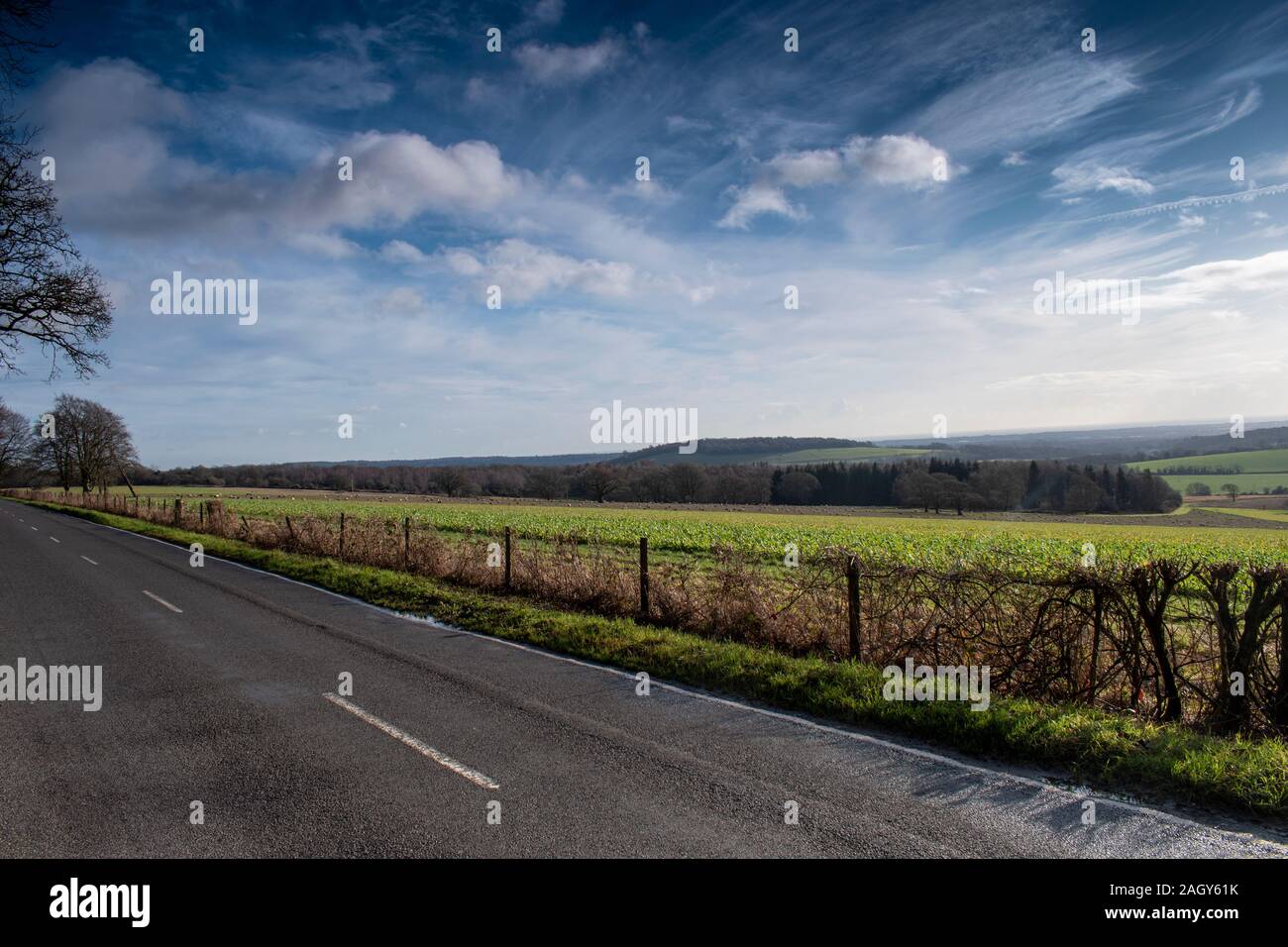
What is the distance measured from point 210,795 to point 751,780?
12.2 ft

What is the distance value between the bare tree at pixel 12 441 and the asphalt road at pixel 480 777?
323ft

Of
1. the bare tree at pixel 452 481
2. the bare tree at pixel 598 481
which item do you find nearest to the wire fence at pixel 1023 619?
the bare tree at pixel 598 481

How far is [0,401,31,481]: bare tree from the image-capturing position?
82438mm

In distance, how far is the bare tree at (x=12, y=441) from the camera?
82.4m

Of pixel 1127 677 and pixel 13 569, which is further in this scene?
pixel 13 569

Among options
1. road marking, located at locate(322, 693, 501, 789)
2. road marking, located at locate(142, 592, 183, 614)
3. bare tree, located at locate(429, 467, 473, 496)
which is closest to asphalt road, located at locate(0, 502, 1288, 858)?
road marking, located at locate(322, 693, 501, 789)

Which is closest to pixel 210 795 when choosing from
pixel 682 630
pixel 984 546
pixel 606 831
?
pixel 606 831

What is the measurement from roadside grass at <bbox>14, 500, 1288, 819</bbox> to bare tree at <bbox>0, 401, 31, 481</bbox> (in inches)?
3895

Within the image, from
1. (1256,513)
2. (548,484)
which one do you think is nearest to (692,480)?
(548,484)

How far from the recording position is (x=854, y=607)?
28.6 feet

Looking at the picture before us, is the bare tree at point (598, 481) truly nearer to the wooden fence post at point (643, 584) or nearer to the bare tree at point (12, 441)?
the bare tree at point (12, 441)
